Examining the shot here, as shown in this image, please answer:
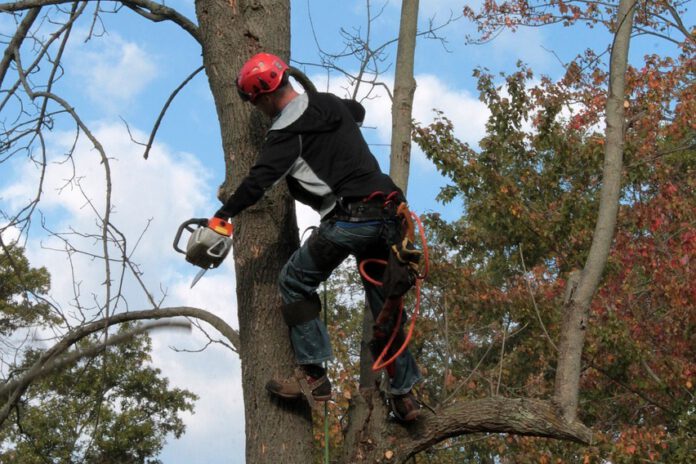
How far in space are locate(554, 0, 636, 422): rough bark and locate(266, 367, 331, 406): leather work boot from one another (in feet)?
3.96

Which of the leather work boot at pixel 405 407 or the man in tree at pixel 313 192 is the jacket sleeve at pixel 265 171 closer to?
the man in tree at pixel 313 192

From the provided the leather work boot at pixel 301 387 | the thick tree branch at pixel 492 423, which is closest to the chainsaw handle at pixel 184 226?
the leather work boot at pixel 301 387

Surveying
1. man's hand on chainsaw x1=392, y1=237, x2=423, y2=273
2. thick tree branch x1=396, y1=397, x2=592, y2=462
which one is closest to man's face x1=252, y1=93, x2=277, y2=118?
man's hand on chainsaw x1=392, y1=237, x2=423, y2=273

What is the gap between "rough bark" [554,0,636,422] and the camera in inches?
181

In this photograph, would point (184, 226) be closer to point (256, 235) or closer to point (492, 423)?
point (256, 235)

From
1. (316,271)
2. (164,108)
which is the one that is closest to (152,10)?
(164,108)

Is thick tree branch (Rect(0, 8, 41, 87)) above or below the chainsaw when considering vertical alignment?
above

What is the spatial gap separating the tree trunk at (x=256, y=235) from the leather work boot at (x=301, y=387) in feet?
0.18

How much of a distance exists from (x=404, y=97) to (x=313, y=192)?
121cm

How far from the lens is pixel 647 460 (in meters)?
8.30

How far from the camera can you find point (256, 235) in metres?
4.14

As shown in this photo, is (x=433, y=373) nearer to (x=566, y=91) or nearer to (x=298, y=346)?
(x=566, y=91)

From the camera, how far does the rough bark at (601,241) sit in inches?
181

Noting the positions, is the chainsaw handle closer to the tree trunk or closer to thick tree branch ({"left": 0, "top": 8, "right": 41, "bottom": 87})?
the tree trunk
